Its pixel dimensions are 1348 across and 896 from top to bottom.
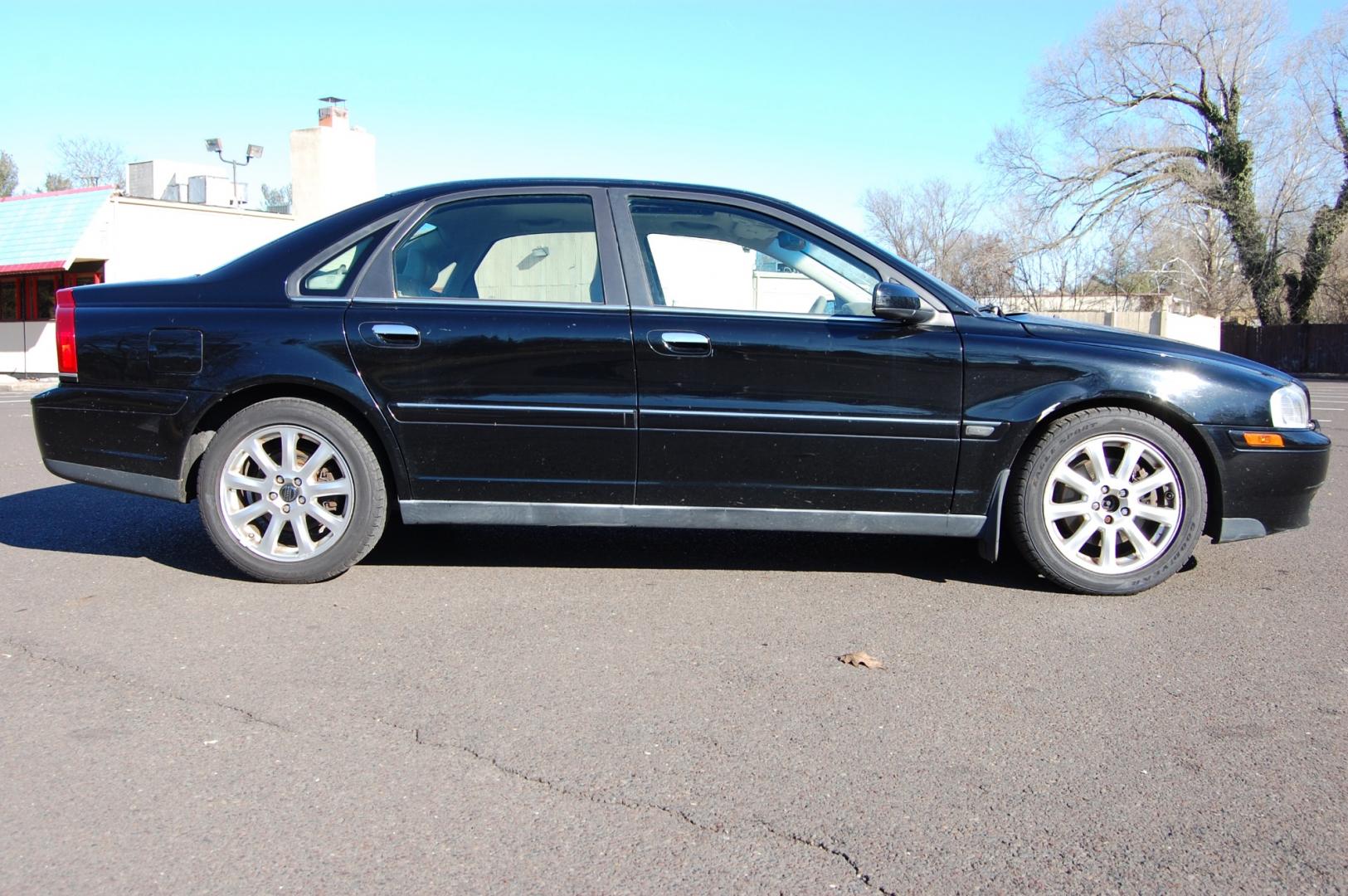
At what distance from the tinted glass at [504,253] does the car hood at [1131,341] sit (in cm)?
189

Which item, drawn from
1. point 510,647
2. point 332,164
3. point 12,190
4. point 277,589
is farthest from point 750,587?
point 12,190

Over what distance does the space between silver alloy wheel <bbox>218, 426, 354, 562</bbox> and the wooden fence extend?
35729mm

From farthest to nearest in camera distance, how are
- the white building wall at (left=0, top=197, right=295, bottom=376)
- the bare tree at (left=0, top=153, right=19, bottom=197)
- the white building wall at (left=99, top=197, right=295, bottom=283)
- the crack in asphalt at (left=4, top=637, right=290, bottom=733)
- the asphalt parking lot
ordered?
the bare tree at (left=0, top=153, right=19, bottom=197) < the white building wall at (left=99, top=197, right=295, bottom=283) < the white building wall at (left=0, top=197, right=295, bottom=376) < the crack in asphalt at (left=4, top=637, right=290, bottom=733) < the asphalt parking lot

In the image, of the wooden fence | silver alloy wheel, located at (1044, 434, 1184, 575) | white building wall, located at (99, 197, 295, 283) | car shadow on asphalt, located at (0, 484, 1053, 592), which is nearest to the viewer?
silver alloy wheel, located at (1044, 434, 1184, 575)

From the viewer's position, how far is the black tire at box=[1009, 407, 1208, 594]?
452 centimetres

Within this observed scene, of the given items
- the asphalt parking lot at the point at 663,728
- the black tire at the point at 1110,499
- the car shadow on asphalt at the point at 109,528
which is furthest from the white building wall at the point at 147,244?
the black tire at the point at 1110,499

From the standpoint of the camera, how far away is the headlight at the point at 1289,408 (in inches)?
181

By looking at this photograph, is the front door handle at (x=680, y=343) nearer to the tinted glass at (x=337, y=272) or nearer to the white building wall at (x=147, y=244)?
the tinted glass at (x=337, y=272)

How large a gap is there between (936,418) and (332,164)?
31026mm

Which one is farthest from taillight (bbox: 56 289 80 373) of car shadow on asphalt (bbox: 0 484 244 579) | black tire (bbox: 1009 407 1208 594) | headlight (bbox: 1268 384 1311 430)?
headlight (bbox: 1268 384 1311 430)

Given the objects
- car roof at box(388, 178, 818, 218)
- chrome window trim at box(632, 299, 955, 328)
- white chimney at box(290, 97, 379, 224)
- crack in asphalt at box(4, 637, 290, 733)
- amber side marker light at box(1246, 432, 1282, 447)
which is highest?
white chimney at box(290, 97, 379, 224)

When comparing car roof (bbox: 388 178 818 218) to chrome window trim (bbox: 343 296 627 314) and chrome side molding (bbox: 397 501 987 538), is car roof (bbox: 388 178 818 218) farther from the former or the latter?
chrome side molding (bbox: 397 501 987 538)

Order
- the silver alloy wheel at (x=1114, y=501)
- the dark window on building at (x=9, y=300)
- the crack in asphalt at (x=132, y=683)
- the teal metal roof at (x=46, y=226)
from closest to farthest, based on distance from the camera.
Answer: the crack in asphalt at (x=132, y=683) → the silver alloy wheel at (x=1114, y=501) → the teal metal roof at (x=46, y=226) → the dark window on building at (x=9, y=300)

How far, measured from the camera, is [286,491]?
4566mm
